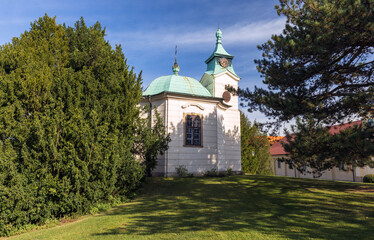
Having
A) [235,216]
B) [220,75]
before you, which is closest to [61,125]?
[235,216]

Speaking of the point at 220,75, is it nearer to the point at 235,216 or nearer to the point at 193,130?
the point at 193,130

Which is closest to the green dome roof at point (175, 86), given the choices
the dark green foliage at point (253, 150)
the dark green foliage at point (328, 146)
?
the dark green foliage at point (253, 150)

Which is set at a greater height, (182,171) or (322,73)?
(322,73)

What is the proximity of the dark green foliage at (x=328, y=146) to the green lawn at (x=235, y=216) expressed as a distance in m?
1.73

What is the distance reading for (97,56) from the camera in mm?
11312

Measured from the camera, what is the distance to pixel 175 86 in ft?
62.0

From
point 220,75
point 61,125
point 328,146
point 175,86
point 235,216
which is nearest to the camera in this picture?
point 235,216

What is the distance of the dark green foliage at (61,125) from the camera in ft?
27.9

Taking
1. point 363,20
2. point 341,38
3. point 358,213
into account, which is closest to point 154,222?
point 358,213

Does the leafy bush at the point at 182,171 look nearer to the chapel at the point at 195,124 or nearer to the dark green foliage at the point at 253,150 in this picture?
the chapel at the point at 195,124

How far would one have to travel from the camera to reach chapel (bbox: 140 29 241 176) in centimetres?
1750

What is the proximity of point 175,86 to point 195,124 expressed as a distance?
11.4 ft

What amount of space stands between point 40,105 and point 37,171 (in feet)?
8.72

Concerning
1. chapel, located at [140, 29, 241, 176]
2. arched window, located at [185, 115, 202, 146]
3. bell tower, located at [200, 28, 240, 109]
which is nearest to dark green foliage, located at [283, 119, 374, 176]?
chapel, located at [140, 29, 241, 176]
